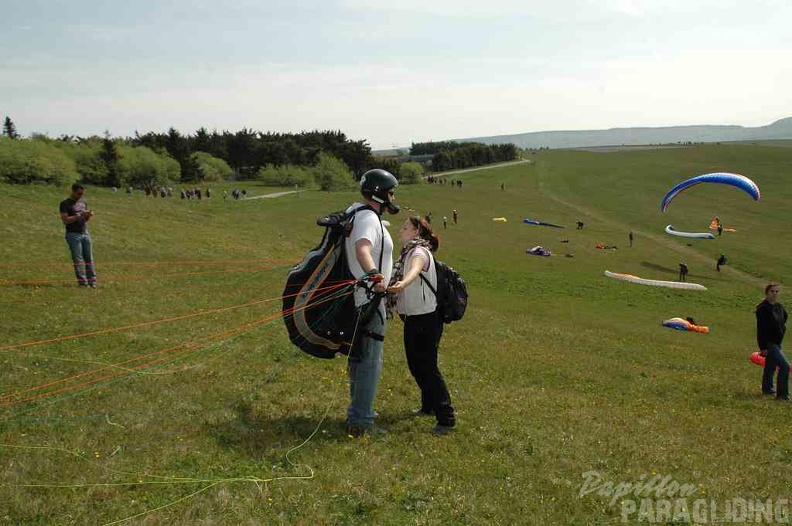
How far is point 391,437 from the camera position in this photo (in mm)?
7180

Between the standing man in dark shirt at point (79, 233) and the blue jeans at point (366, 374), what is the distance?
9.34 m

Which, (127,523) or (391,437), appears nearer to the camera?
(127,523)

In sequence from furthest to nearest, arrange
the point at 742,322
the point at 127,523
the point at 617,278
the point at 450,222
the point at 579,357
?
1. the point at 450,222
2. the point at 617,278
3. the point at 742,322
4. the point at 579,357
5. the point at 127,523

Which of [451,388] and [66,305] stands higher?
[66,305]

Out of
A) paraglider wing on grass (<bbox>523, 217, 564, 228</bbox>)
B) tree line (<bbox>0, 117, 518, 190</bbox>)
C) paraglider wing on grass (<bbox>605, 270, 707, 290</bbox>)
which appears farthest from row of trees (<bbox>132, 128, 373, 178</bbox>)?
paraglider wing on grass (<bbox>605, 270, 707, 290</bbox>)

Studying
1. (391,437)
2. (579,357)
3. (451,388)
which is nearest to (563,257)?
(579,357)

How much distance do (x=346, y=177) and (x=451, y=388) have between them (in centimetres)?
8285

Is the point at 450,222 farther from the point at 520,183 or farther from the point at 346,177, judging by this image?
the point at 520,183

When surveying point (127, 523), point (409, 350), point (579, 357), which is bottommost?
point (579, 357)

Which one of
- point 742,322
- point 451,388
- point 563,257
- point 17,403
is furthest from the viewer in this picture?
point 563,257

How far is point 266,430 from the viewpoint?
7.02 metres

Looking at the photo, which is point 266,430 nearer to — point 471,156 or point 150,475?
point 150,475

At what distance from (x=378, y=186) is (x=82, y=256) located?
10.7 m

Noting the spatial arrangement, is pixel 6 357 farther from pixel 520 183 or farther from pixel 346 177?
pixel 520 183
